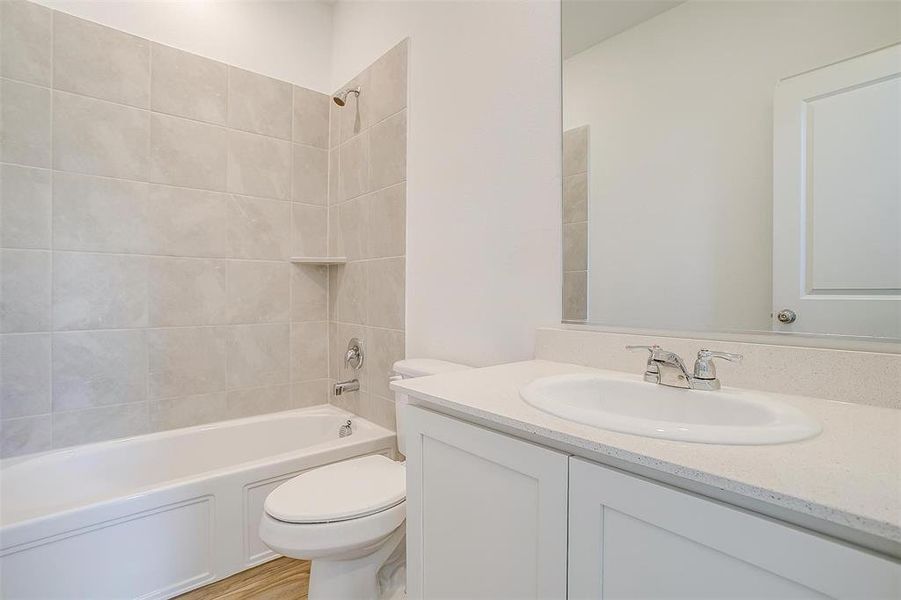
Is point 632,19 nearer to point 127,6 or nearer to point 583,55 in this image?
point 583,55

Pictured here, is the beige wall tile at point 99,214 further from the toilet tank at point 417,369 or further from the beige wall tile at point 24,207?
the toilet tank at point 417,369

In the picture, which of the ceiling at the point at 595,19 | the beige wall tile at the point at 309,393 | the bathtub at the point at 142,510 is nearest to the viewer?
the ceiling at the point at 595,19

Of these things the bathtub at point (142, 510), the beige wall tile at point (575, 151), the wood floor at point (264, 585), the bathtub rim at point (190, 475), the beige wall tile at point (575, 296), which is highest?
the beige wall tile at point (575, 151)

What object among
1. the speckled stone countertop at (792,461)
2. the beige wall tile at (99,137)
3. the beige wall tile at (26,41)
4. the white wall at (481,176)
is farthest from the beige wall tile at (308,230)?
the speckled stone countertop at (792,461)

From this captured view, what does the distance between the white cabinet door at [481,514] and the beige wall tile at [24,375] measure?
1698 millimetres

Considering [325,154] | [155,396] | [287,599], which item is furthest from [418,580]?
[325,154]

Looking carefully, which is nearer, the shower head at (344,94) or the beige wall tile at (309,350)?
the shower head at (344,94)

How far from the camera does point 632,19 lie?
3.97ft

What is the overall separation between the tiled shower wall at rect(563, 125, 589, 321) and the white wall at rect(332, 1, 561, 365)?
3 cm

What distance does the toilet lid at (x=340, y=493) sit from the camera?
127 cm

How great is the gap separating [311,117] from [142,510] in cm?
202

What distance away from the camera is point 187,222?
2.03 meters

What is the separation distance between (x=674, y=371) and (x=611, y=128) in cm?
73

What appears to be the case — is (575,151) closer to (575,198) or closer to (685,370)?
(575,198)
